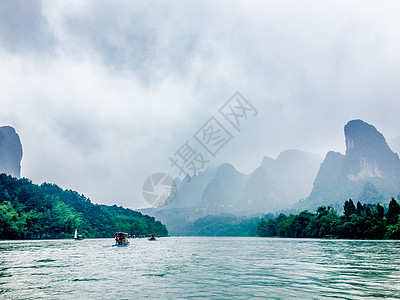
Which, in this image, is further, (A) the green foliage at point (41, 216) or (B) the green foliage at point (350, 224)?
(A) the green foliage at point (41, 216)

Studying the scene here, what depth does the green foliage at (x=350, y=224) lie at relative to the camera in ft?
240

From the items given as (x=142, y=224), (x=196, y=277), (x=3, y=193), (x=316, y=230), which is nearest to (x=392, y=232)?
(x=316, y=230)

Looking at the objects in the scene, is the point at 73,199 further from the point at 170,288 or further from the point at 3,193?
the point at 170,288

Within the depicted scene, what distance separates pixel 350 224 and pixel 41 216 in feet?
295

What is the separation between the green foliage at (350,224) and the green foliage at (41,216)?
79.7m

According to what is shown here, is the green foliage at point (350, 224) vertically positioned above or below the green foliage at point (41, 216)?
below

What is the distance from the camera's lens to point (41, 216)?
99.2 m

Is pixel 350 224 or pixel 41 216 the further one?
pixel 41 216

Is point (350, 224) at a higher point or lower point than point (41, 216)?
lower

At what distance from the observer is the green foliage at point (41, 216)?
84625 mm

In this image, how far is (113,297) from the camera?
39.2 feet

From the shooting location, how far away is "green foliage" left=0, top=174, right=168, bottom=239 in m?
84.6

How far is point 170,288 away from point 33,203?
105 m

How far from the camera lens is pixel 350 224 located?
82500 mm
